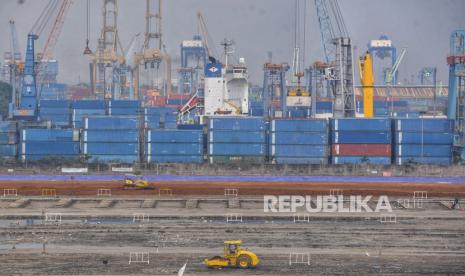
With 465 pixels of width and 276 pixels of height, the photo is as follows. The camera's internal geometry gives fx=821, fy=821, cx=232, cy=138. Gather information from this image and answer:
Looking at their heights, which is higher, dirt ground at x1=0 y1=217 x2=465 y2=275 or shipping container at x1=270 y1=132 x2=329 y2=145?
shipping container at x1=270 y1=132 x2=329 y2=145

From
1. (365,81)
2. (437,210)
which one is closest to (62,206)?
(437,210)

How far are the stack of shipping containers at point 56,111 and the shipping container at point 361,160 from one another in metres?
53.0

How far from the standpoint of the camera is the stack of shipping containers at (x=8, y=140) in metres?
90.6

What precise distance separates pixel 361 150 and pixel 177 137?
20077 mm

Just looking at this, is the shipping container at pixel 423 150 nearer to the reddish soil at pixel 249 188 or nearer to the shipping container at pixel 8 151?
the reddish soil at pixel 249 188

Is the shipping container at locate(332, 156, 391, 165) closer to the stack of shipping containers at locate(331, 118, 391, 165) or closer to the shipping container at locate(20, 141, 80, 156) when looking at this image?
the stack of shipping containers at locate(331, 118, 391, 165)

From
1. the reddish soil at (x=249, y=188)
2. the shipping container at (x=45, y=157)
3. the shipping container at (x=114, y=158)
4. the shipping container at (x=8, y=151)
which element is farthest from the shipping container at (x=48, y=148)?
the reddish soil at (x=249, y=188)

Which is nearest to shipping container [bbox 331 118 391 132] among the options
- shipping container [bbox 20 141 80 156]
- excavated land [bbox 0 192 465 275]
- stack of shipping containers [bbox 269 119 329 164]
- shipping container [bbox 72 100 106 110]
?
stack of shipping containers [bbox 269 119 329 164]

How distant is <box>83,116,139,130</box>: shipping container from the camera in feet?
296

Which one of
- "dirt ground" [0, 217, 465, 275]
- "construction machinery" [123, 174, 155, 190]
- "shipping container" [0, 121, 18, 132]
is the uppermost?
"shipping container" [0, 121, 18, 132]

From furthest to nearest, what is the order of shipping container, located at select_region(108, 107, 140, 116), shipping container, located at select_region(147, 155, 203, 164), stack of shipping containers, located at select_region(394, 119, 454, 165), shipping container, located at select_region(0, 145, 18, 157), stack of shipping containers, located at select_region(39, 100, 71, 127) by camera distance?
stack of shipping containers, located at select_region(39, 100, 71, 127) < shipping container, located at select_region(108, 107, 140, 116) < shipping container, located at select_region(0, 145, 18, 157) < shipping container, located at select_region(147, 155, 203, 164) < stack of shipping containers, located at select_region(394, 119, 454, 165)

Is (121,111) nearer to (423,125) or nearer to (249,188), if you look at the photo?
(423,125)

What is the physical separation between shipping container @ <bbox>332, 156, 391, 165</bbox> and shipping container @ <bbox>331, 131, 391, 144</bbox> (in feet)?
5.37

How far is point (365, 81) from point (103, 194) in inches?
1745
